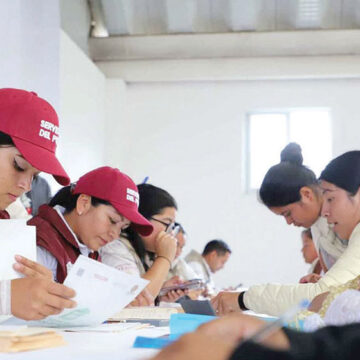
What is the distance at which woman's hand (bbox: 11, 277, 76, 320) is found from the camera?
1413 millimetres

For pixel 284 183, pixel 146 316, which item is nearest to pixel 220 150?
pixel 284 183

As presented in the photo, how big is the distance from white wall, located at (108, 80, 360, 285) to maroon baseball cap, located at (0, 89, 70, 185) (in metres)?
6.23

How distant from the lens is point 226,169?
8.25 m

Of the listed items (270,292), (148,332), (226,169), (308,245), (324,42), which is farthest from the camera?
(226,169)

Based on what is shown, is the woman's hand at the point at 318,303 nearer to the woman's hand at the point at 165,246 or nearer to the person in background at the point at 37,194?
the woman's hand at the point at 165,246

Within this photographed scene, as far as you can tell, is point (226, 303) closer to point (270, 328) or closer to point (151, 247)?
point (151, 247)

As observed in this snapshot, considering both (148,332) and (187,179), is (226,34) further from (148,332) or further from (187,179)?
(148,332)

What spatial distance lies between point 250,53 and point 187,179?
1607 mm

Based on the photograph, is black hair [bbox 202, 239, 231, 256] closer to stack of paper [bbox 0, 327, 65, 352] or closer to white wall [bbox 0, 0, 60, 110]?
white wall [bbox 0, 0, 60, 110]

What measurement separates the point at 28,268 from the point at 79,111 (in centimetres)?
505

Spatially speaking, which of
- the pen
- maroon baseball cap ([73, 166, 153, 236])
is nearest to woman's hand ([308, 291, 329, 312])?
maroon baseball cap ([73, 166, 153, 236])

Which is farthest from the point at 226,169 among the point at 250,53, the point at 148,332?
the point at 148,332

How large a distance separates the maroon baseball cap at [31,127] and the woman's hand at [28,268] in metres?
0.26

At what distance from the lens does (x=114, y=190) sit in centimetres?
233
